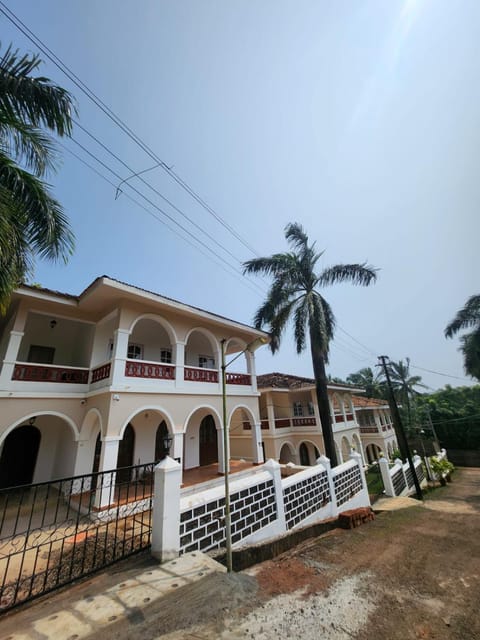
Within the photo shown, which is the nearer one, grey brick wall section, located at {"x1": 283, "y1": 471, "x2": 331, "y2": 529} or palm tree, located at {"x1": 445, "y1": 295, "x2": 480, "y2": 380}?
grey brick wall section, located at {"x1": 283, "y1": 471, "x2": 331, "y2": 529}

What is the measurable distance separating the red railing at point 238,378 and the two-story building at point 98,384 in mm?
46

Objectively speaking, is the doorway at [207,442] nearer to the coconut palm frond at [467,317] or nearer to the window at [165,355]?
the window at [165,355]

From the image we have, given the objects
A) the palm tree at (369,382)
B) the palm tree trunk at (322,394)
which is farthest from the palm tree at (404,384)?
the palm tree trunk at (322,394)

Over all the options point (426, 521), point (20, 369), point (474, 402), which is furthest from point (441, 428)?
point (20, 369)

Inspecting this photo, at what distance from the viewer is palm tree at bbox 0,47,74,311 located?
557 centimetres

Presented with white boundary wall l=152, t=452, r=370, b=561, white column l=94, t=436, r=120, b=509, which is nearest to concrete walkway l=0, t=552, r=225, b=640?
white boundary wall l=152, t=452, r=370, b=561

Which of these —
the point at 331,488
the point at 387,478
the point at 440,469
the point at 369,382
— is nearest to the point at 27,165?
the point at 331,488

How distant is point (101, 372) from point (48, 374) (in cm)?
154

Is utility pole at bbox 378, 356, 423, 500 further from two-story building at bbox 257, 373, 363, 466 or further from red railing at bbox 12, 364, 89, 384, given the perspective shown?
red railing at bbox 12, 364, 89, 384

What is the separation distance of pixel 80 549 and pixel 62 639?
8.91 ft

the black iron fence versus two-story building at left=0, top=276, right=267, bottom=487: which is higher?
two-story building at left=0, top=276, right=267, bottom=487

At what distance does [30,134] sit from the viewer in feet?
19.9

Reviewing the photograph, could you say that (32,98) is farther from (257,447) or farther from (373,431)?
(373,431)

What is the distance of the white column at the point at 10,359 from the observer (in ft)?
24.0
